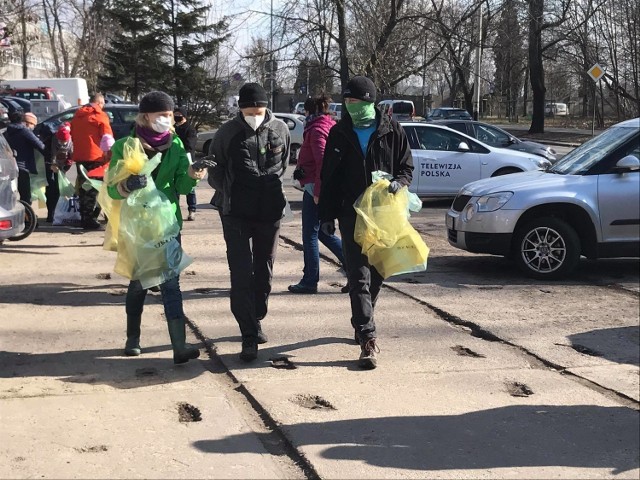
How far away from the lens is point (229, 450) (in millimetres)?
4211

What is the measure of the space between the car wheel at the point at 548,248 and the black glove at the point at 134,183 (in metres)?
4.52

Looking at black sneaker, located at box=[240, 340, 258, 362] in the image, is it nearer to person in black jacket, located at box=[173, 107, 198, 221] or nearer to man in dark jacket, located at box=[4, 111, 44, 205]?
person in black jacket, located at box=[173, 107, 198, 221]

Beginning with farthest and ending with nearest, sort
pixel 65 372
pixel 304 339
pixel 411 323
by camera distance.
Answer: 1. pixel 411 323
2. pixel 304 339
3. pixel 65 372

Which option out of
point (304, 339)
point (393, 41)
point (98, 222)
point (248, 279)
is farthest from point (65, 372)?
point (393, 41)

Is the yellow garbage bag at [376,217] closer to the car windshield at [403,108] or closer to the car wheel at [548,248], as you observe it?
the car wheel at [548,248]

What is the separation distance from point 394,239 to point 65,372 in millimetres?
2382

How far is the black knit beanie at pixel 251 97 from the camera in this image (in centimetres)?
566

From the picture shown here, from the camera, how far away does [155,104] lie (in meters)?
5.67

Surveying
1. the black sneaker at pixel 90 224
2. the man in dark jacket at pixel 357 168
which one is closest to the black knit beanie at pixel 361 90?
the man in dark jacket at pixel 357 168

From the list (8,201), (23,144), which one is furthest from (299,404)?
(23,144)

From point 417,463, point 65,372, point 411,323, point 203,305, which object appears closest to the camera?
point 417,463

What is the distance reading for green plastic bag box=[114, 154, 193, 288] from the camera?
5.52m

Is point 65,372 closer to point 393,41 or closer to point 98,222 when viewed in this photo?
point 98,222

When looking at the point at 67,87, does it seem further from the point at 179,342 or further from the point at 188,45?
the point at 179,342
